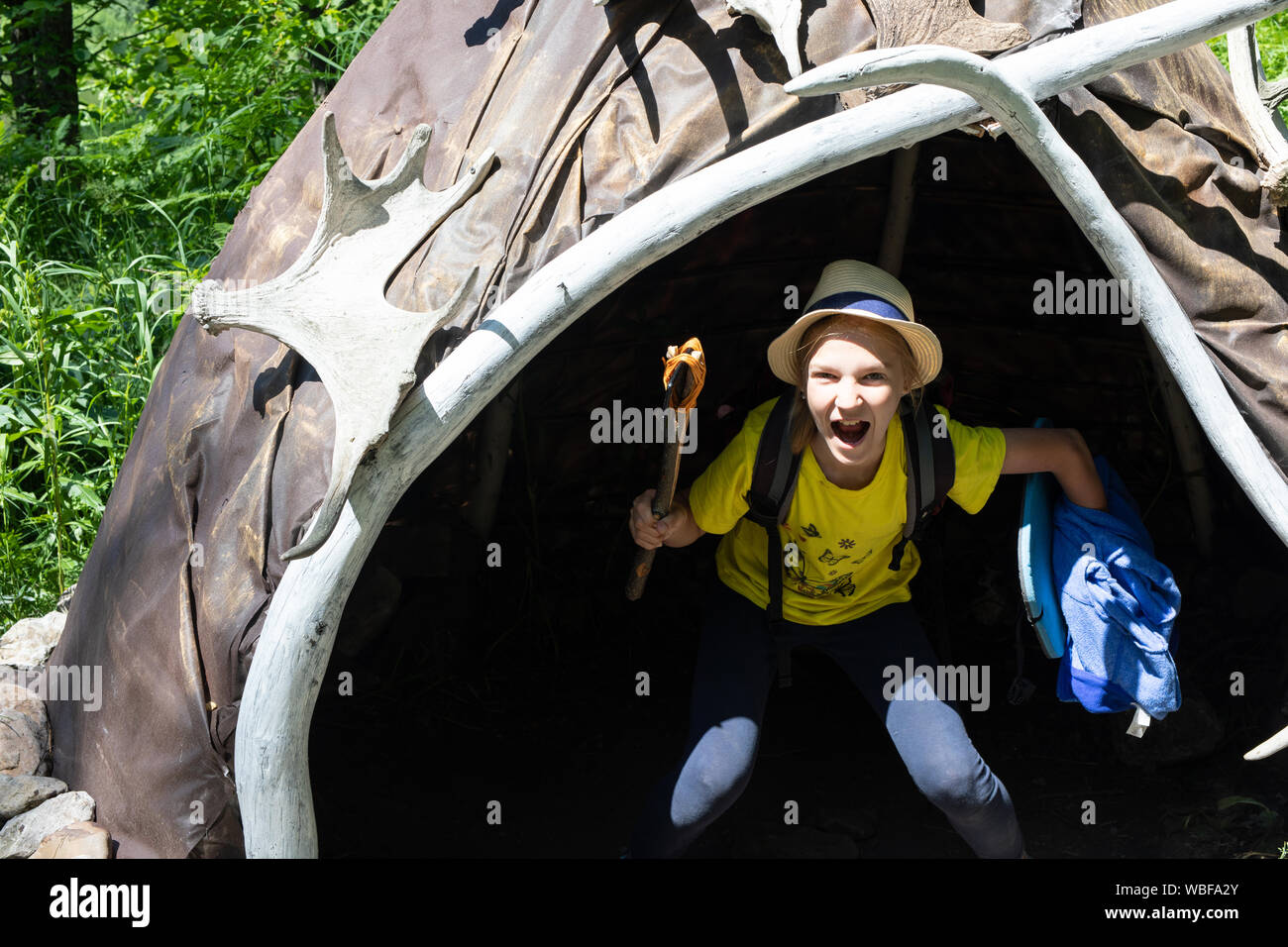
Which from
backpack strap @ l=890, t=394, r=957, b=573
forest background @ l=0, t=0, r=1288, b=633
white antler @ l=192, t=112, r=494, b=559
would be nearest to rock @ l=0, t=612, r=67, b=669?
forest background @ l=0, t=0, r=1288, b=633

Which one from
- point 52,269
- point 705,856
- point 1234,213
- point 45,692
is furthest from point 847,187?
point 52,269

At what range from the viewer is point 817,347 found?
284 centimetres

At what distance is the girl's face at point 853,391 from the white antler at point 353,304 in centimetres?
79

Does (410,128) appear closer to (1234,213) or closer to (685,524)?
(685,524)

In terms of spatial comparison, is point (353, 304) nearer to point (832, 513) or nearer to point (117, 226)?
point (832, 513)

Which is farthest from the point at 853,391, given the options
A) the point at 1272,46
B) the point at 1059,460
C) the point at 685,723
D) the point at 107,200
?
the point at 1272,46

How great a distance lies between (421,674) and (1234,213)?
2.69 meters

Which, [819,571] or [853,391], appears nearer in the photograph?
[853,391]

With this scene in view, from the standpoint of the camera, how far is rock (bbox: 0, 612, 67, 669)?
383cm

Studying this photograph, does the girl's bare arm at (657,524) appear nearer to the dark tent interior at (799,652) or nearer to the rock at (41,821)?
the dark tent interior at (799,652)

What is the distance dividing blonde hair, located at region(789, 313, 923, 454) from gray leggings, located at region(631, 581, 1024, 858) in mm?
455

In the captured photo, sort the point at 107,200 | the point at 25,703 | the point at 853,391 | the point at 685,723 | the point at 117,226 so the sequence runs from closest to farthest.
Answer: the point at 853,391 < the point at 25,703 < the point at 685,723 < the point at 107,200 < the point at 117,226

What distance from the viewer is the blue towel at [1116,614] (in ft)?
10.0

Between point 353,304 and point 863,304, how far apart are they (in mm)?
1091
